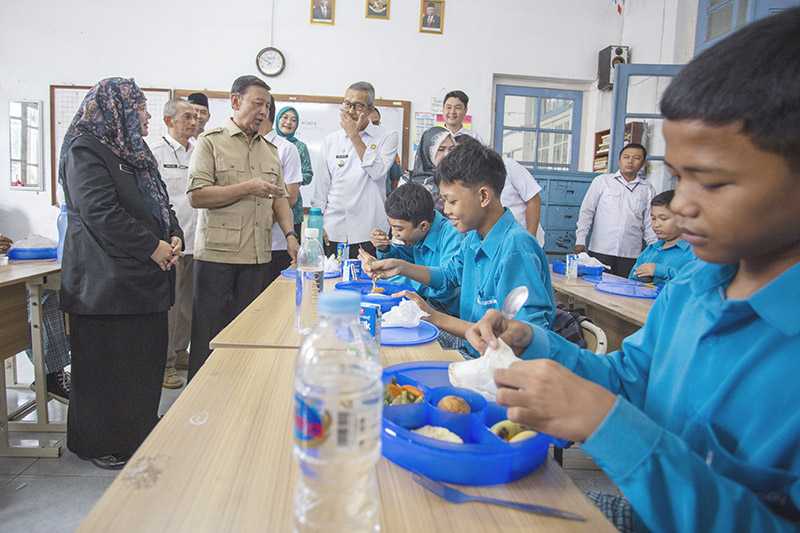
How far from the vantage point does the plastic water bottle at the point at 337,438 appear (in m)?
0.55

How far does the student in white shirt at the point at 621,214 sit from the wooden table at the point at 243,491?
390cm

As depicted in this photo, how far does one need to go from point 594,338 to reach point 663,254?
1644mm

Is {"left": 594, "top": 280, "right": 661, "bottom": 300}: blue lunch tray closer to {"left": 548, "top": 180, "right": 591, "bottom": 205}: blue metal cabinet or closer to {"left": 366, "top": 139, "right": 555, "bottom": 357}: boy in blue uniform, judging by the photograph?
{"left": 366, "top": 139, "right": 555, "bottom": 357}: boy in blue uniform

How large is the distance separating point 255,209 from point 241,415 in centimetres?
196

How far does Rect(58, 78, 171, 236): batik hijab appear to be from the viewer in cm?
193

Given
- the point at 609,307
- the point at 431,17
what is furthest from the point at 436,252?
the point at 431,17

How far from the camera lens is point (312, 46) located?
16.9 ft

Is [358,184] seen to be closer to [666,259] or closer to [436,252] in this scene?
[436,252]

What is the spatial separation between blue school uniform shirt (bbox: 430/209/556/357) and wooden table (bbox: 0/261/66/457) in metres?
1.86

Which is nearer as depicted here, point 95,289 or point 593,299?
point 95,289

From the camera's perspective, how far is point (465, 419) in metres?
0.77

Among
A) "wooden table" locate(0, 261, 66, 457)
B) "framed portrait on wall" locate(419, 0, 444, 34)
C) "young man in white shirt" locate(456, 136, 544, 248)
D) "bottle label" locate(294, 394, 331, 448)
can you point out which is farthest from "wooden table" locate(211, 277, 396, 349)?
"framed portrait on wall" locate(419, 0, 444, 34)

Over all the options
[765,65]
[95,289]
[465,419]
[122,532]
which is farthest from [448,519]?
[95,289]

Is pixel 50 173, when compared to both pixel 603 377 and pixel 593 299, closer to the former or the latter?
pixel 593 299
